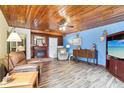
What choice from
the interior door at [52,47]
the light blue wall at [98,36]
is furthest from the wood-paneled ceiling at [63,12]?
the interior door at [52,47]

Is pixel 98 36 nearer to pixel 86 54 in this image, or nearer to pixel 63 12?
pixel 86 54

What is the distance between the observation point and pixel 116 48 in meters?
3.62

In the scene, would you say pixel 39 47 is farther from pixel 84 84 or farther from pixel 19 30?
pixel 84 84

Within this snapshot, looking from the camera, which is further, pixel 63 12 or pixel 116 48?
pixel 116 48

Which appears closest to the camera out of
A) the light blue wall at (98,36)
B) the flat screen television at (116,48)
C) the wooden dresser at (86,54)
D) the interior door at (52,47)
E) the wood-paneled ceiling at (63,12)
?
the wood-paneled ceiling at (63,12)

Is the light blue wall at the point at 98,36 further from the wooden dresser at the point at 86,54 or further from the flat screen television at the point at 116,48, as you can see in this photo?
the flat screen television at the point at 116,48

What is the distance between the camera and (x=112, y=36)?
13.4 ft

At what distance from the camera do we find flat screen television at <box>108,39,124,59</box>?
10.9 feet

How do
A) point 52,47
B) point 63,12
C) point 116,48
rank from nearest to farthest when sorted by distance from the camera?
1. point 63,12
2. point 116,48
3. point 52,47

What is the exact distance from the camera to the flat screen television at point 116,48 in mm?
3334

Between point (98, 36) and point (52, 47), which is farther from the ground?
point (98, 36)

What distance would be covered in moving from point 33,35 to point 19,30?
52.2 inches

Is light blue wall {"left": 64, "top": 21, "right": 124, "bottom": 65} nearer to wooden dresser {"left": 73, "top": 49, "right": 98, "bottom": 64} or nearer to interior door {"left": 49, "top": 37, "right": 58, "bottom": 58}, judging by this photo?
wooden dresser {"left": 73, "top": 49, "right": 98, "bottom": 64}

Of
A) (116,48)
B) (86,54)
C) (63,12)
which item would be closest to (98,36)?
(86,54)
